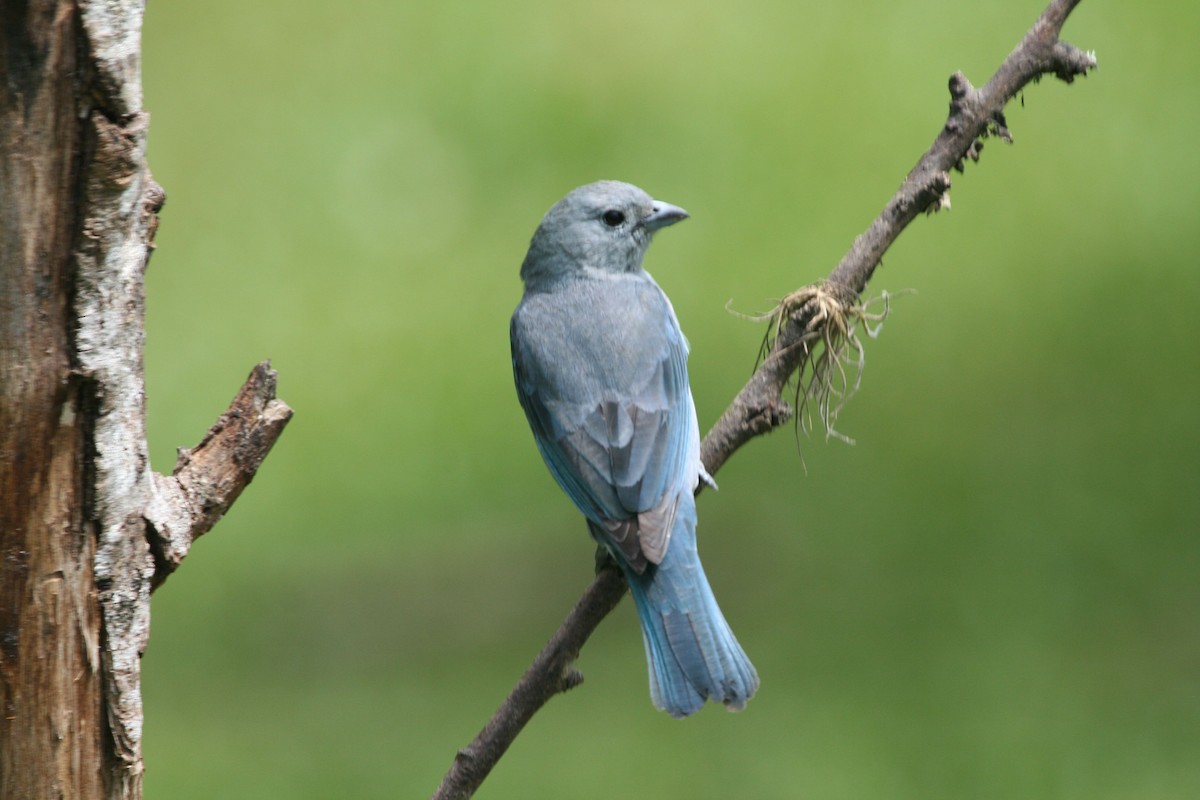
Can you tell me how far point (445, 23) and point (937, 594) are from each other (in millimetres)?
4240

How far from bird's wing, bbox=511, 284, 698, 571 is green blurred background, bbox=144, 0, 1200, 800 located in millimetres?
2098

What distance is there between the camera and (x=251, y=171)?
7629 millimetres

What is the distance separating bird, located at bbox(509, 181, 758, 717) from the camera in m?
3.23

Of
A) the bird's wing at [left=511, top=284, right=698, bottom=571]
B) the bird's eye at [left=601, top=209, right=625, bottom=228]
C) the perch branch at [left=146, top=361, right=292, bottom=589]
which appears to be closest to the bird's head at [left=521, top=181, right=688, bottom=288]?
the bird's eye at [left=601, top=209, right=625, bottom=228]

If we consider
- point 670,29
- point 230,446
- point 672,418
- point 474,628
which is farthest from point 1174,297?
point 230,446

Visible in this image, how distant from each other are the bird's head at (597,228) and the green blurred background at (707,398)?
7.16ft

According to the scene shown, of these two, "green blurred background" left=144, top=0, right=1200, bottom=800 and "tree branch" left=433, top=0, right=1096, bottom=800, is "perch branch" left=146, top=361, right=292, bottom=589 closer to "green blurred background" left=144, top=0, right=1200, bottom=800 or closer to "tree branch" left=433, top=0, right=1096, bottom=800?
"tree branch" left=433, top=0, right=1096, bottom=800

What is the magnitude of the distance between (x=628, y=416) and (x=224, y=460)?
1160 mm

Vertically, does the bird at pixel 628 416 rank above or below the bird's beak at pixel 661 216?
below

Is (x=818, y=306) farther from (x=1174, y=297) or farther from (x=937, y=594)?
(x=1174, y=297)

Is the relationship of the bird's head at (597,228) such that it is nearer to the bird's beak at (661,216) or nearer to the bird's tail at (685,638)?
the bird's beak at (661,216)

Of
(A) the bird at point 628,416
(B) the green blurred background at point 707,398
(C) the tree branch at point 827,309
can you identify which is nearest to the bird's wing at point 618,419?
(A) the bird at point 628,416

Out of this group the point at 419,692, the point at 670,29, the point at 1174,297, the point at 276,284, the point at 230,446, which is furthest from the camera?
the point at 670,29

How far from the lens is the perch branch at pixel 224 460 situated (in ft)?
8.67
